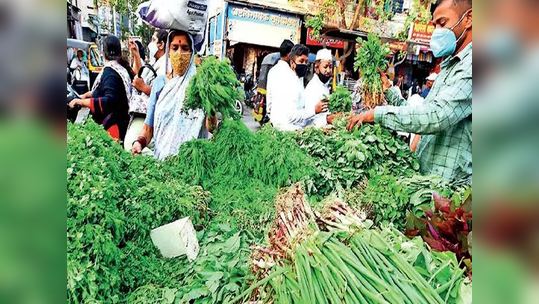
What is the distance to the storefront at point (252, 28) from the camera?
1234 cm

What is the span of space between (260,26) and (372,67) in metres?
10.3

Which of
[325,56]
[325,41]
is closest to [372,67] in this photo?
[325,56]

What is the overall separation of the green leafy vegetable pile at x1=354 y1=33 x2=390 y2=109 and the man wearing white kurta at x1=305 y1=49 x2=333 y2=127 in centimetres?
70

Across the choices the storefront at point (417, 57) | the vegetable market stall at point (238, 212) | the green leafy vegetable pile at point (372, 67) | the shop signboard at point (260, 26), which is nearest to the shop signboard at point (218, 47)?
the shop signboard at point (260, 26)

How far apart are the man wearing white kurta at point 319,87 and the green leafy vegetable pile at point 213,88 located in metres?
1.71

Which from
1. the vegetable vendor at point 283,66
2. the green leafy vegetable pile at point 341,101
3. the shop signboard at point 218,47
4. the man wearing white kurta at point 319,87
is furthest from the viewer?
the shop signboard at point 218,47

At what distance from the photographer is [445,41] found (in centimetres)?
243

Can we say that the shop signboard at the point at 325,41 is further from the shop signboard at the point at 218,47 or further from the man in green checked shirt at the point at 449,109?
the man in green checked shirt at the point at 449,109

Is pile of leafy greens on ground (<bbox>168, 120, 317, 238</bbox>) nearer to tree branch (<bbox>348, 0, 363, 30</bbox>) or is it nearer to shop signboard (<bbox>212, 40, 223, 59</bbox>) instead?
shop signboard (<bbox>212, 40, 223, 59</bbox>)

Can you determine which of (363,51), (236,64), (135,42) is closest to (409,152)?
(363,51)

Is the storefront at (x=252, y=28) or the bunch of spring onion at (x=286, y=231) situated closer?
the bunch of spring onion at (x=286, y=231)

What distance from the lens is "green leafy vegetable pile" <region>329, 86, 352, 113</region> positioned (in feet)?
12.0

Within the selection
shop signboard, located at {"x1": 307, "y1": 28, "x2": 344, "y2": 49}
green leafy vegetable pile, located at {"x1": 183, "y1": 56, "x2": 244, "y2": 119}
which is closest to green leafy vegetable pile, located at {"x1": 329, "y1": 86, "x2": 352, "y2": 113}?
green leafy vegetable pile, located at {"x1": 183, "y1": 56, "x2": 244, "y2": 119}
